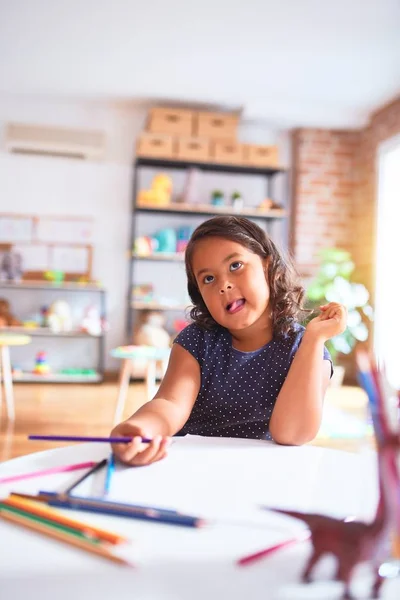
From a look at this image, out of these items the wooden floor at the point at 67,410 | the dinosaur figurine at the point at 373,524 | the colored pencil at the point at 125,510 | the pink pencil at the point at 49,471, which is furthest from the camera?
the wooden floor at the point at 67,410

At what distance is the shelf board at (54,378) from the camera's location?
4785 millimetres

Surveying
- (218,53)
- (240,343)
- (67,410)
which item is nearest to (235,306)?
(240,343)

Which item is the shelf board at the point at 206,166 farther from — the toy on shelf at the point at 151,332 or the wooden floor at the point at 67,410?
the wooden floor at the point at 67,410

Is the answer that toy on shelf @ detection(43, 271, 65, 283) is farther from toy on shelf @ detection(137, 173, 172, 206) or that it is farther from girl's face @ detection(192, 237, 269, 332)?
girl's face @ detection(192, 237, 269, 332)

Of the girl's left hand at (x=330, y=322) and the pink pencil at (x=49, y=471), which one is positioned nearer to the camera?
the pink pencil at (x=49, y=471)

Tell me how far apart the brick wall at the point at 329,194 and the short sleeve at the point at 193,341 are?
4.22m

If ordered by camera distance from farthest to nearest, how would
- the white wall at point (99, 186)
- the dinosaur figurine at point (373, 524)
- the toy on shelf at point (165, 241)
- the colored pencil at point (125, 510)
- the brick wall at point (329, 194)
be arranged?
the brick wall at point (329, 194) < the white wall at point (99, 186) < the toy on shelf at point (165, 241) < the colored pencil at point (125, 510) < the dinosaur figurine at point (373, 524)

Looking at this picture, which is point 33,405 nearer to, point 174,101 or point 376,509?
point 174,101

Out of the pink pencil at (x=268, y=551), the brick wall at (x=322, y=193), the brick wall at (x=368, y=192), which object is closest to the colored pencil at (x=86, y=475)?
the pink pencil at (x=268, y=551)

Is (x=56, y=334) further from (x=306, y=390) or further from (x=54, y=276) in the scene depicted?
(x=306, y=390)

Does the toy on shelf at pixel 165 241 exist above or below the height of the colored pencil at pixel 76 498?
above

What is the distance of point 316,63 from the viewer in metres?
4.15

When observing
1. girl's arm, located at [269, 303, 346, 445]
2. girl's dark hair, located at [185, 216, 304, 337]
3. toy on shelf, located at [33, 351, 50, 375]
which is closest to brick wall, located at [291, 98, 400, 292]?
toy on shelf, located at [33, 351, 50, 375]

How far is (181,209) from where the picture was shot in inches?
195
